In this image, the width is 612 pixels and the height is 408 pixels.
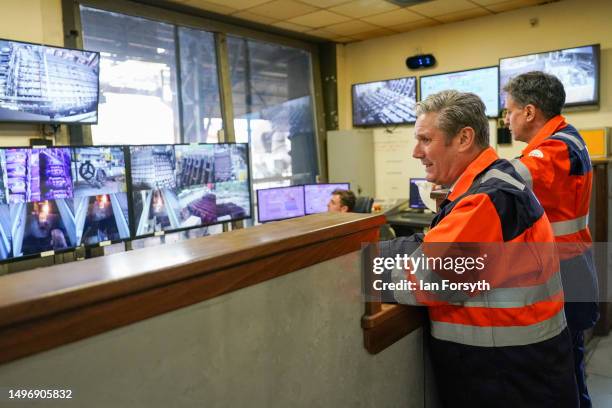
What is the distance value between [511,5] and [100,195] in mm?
3839

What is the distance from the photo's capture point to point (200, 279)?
30.0 inches

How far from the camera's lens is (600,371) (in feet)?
8.97

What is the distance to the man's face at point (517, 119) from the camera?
1912 millimetres

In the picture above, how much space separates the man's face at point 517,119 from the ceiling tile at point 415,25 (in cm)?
316

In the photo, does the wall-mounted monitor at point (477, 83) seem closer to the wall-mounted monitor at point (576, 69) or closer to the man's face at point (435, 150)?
the wall-mounted monitor at point (576, 69)

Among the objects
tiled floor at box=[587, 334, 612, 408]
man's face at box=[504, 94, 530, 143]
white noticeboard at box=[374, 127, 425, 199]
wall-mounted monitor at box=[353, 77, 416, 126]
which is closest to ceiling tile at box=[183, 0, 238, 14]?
wall-mounted monitor at box=[353, 77, 416, 126]

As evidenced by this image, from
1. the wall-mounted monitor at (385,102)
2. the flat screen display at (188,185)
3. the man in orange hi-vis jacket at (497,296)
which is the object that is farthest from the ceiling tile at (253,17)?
the man in orange hi-vis jacket at (497,296)

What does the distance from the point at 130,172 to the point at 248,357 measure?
273 centimetres

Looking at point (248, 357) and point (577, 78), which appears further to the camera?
point (577, 78)

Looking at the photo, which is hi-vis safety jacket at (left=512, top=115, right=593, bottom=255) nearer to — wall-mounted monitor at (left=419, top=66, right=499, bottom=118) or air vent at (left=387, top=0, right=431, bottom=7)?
air vent at (left=387, top=0, right=431, bottom=7)

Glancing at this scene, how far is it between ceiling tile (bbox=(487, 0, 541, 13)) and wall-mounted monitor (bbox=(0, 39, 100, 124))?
3.42 meters

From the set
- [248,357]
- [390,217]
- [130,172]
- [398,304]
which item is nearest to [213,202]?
[130,172]

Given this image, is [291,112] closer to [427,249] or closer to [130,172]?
[130,172]

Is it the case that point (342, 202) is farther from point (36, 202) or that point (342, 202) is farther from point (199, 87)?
point (36, 202)
